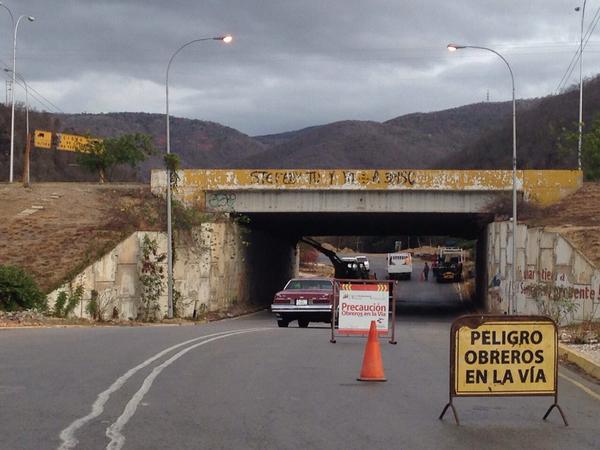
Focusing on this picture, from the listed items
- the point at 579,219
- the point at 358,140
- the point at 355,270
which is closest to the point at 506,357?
the point at 579,219

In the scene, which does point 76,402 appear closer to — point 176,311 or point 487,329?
point 487,329

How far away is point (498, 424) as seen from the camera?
10023mm

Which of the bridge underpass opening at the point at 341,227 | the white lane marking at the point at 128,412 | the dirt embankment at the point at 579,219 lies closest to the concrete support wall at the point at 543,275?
the dirt embankment at the point at 579,219

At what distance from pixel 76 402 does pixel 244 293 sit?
36.0 metres

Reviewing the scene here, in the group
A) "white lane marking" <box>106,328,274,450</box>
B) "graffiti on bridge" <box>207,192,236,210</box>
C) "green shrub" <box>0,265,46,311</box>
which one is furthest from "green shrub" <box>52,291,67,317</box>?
"white lane marking" <box>106,328,274,450</box>

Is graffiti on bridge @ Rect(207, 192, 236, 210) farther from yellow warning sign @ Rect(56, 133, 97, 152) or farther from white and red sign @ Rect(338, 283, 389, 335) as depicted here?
white and red sign @ Rect(338, 283, 389, 335)

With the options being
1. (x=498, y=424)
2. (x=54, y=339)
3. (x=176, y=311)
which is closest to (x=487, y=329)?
(x=498, y=424)

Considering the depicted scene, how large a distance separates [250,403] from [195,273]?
28.0 m

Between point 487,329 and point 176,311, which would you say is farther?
point 176,311

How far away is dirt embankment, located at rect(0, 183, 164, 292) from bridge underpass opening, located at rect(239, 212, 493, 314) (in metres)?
6.58

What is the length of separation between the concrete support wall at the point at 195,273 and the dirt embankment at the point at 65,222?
0.60 meters

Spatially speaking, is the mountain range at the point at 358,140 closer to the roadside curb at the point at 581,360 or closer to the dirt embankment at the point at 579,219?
the dirt embankment at the point at 579,219

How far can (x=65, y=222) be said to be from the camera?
38062 millimetres

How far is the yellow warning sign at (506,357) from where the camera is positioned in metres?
10.0
